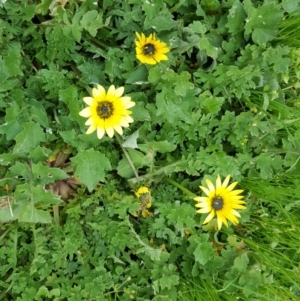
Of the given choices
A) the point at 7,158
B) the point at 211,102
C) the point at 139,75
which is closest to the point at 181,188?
the point at 211,102

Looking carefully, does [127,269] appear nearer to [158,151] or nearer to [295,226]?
[158,151]

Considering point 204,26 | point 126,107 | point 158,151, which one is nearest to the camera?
point 126,107

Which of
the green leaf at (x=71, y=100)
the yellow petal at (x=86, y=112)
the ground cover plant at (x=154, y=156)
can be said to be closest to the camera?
the yellow petal at (x=86, y=112)

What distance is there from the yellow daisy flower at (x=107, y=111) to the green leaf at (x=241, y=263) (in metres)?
0.79

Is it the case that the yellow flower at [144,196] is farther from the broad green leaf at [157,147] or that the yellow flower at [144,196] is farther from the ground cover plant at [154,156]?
the broad green leaf at [157,147]

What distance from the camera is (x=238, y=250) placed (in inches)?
94.6

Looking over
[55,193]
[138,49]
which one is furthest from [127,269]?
[138,49]

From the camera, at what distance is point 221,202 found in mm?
2303

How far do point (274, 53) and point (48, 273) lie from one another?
138 centimetres

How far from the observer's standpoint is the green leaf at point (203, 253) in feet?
7.42

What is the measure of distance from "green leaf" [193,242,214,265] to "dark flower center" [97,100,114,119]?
719 mm

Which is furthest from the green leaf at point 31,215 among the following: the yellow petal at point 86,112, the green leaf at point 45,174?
the yellow petal at point 86,112

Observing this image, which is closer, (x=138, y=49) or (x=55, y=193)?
(x=138, y=49)

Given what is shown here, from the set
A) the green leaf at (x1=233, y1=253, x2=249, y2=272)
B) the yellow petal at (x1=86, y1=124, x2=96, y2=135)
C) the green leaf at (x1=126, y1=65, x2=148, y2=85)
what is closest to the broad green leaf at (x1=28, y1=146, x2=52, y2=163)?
the yellow petal at (x1=86, y1=124, x2=96, y2=135)
